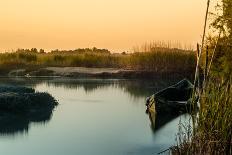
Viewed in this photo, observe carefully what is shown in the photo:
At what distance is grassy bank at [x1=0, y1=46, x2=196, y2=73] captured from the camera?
3819cm

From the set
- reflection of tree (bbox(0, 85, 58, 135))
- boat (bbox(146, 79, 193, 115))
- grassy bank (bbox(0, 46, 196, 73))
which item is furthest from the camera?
grassy bank (bbox(0, 46, 196, 73))

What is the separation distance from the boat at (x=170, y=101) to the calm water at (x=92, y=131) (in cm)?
48

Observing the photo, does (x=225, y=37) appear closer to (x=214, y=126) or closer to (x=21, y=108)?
(x=21, y=108)

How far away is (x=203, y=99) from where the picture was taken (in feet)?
28.8

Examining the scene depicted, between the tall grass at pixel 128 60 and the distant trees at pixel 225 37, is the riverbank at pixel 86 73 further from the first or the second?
the distant trees at pixel 225 37

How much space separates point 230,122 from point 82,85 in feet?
80.1

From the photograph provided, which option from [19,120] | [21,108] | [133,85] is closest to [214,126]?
[19,120]

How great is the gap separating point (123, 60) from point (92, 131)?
27831 millimetres

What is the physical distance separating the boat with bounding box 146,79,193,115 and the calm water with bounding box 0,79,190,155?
0.48 m

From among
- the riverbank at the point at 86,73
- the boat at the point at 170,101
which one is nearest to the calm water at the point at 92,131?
the boat at the point at 170,101

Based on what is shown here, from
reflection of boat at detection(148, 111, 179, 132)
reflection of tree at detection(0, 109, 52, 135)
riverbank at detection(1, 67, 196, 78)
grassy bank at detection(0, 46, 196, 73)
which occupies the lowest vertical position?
reflection of boat at detection(148, 111, 179, 132)

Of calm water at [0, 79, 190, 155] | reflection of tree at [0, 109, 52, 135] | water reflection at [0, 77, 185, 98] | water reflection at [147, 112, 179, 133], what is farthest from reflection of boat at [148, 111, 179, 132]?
water reflection at [0, 77, 185, 98]

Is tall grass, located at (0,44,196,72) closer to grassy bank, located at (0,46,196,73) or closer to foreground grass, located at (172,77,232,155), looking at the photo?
grassy bank, located at (0,46,196,73)

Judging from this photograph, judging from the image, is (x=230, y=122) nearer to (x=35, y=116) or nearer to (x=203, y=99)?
(x=203, y=99)
